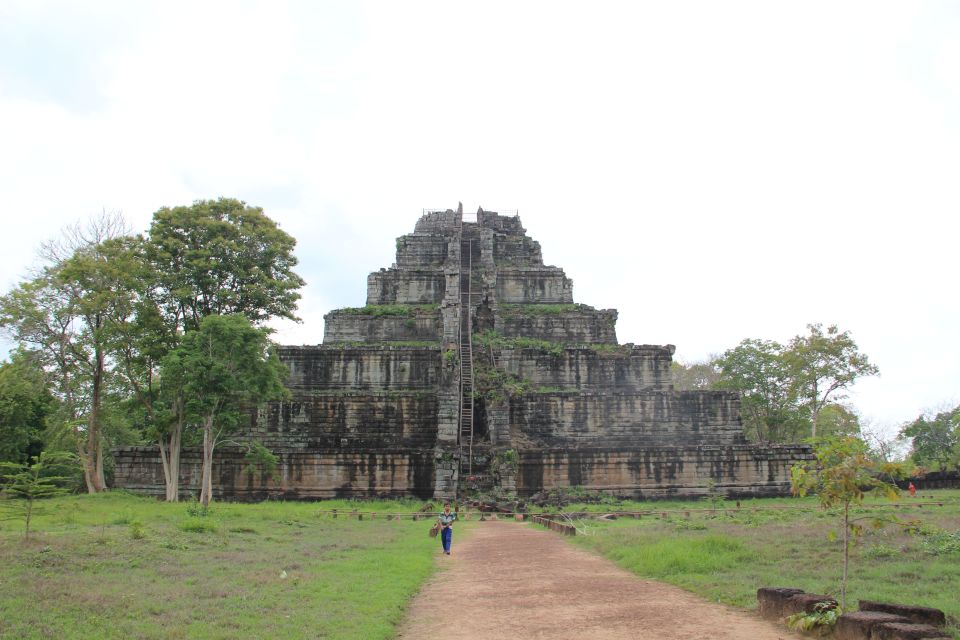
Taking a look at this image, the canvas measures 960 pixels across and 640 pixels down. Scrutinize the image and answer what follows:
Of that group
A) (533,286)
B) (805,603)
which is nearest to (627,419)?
(533,286)

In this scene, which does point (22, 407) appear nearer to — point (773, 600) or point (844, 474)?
point (773, 600)

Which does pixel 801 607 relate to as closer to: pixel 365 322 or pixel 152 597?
pixel 152 597

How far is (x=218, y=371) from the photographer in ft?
75.5

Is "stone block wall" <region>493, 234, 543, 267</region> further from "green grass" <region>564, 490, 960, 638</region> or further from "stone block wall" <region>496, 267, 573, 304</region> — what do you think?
"green grass" <region>564, 490, 960, 638</region>

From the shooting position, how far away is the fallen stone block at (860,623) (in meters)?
7.02

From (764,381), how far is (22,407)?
4059 centimetres

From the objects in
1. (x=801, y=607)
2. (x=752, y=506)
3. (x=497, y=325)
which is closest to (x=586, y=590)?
(x=801, y=607)

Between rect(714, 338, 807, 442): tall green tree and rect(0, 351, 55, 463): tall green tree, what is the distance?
124ft

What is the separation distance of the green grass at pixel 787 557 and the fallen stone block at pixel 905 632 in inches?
22.5

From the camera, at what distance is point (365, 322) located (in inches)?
1435

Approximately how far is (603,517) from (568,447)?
7627 millimetres

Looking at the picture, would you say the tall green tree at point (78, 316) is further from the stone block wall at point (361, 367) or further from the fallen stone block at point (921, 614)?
the fallen stone block at point (921, 614)

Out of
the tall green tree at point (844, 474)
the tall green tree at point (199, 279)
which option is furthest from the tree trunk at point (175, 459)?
the tall green tree at point (844, 474)

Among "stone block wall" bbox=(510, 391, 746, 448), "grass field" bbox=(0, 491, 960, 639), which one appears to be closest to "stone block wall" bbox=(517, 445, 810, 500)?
"stone block wall" bbox=(510, 391, 746, 448)
